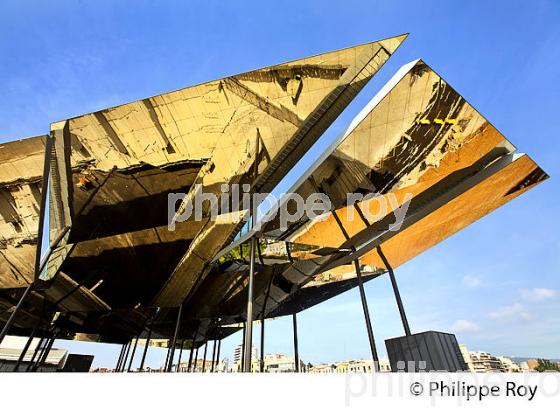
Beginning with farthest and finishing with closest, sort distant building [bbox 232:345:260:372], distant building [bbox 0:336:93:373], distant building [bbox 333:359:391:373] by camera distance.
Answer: distant building [bbox 0:336:93:373]
distant building [bbox 232:345:260:372]
distant building [bbox 333:359:391:373]

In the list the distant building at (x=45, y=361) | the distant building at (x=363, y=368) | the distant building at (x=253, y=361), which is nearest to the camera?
the distant building at (x=363, y=368)

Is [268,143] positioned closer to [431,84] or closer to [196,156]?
[196,156]

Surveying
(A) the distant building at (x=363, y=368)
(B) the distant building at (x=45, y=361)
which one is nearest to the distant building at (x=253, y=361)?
(A) the distant building at (x=363, y=368)

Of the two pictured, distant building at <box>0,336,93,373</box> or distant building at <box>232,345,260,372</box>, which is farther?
distant building at <box>0,336,93,373</box>

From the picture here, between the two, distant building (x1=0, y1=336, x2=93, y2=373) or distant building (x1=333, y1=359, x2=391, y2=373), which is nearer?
distant building (x1=333, y1=359, x2=391, y2=373)

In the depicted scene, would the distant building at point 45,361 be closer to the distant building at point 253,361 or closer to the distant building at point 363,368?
the distant building at point 253,361

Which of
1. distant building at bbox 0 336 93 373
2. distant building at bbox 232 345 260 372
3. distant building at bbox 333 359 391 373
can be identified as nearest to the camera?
distant building at bbox 333 359 391 373

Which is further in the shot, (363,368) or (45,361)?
(363,368)

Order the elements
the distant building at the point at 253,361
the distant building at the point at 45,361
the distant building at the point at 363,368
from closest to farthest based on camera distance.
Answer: the distant building at the point at 363,368 < the distant building at the point at 253,361 < the distant building at the point at 45,361

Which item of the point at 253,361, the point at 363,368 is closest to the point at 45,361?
the point at 363,368

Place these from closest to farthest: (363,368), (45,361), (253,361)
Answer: (45,361) → (363,368) → (253,361)

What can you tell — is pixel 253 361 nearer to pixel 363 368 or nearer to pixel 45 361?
pixel 363 368

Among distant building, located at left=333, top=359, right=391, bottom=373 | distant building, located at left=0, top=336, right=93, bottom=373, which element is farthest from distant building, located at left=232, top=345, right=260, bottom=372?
distant building, located at left=0, top=336, right=93, bottom=373

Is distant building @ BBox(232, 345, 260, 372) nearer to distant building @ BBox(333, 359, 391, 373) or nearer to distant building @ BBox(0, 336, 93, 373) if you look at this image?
distant building @ BBox(333, 359, 391, 373)
